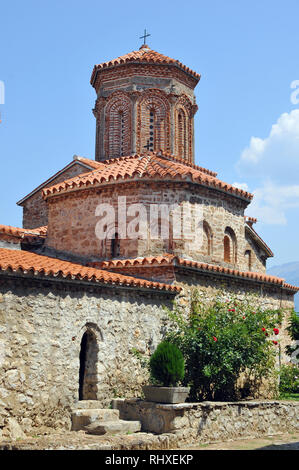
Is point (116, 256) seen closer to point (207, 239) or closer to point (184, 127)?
point (207, 239)

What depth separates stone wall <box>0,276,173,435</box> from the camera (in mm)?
8141

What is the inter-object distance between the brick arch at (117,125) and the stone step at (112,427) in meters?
10.0

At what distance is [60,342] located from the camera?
883 cm

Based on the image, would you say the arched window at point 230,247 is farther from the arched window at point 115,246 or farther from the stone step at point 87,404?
the stone step at point 87,404

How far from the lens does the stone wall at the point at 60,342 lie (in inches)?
320

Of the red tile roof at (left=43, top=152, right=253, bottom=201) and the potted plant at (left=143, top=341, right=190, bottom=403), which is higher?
the red tile roof at (left=43, top=152, right=253, bottom=201)

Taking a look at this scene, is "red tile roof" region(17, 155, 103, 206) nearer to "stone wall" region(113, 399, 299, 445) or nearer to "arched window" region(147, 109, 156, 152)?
"arched window" region(147, 109, 156, 152)

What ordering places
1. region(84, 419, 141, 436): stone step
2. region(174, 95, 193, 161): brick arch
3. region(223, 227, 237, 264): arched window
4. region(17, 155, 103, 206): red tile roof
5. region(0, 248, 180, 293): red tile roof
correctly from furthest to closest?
region(174, 95, 193, 161): brick arch, region(17, 155, 103, 206): red tile roof, region(223, 227, 237, 264): arched window, region(84, 419, 141, 436): stone step, region(0, 248, 180, 293): red tile roof

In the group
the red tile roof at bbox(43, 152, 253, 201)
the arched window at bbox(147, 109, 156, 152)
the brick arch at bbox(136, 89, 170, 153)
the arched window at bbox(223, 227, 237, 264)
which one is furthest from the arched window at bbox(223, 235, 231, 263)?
the arched window at bbox(147, 109, 156, 152)

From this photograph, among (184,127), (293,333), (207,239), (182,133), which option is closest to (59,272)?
(207,239)

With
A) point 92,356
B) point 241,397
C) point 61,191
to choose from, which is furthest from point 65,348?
point 61,191

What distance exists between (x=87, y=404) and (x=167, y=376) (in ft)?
5.12

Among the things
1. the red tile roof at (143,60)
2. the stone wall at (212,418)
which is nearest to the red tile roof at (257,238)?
the red tile roof at (143,60)

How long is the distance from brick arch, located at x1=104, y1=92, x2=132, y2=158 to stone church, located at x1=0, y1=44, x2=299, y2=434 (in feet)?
0.11
